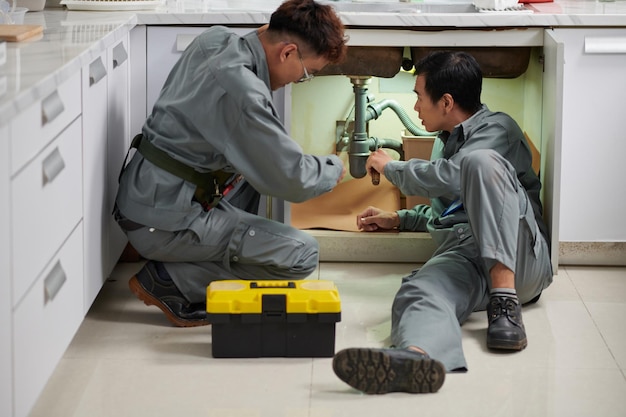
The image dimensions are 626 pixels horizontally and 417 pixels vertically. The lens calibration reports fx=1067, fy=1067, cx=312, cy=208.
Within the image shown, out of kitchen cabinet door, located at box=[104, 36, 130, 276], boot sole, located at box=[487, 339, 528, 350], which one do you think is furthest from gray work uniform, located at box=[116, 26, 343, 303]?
boot sole, located at box=[487, 339, 528, 350]

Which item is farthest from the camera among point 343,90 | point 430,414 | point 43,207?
point 343,90

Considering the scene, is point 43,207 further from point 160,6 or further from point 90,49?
point 160,6

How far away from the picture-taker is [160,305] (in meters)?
3.10

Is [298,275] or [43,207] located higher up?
[43,207]

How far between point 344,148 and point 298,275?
1.00m

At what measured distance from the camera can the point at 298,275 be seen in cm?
321

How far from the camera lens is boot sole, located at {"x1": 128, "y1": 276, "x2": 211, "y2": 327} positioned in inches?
122

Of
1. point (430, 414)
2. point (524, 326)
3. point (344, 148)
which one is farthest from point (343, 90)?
point (430, 414)

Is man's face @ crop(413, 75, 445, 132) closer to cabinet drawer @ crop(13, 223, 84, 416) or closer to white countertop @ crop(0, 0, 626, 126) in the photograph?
white countertop @ crop(0, 0, 626, 126)

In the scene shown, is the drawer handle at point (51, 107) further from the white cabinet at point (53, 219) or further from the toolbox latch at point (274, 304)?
the toolbox latch at point (274, 304)

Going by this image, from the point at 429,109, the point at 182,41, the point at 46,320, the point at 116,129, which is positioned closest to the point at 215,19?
the point at 182,41

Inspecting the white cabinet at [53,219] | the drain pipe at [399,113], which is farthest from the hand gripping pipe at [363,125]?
the white cabinet at [53,219]

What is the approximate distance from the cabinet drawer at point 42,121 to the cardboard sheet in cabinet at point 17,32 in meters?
0.24

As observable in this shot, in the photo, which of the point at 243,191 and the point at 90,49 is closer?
the point at 90,49
